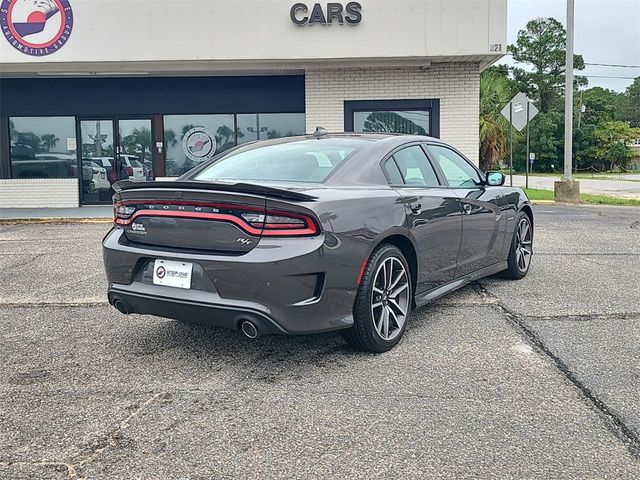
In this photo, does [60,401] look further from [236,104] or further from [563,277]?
[236,104]

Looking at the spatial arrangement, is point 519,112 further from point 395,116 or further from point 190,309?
point 190,309

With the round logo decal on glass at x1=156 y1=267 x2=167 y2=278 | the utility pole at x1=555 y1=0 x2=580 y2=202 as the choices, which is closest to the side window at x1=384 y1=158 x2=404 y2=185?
the round logo decal on glass at x1=156 y1=267 x2=167 y2=278

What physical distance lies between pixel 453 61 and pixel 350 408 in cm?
1243

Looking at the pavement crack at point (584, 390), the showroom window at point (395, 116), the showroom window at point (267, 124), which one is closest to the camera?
the pavement crack at point (584, 390)

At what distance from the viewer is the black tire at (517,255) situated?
6.32m

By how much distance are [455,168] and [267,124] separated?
10616 millimetres

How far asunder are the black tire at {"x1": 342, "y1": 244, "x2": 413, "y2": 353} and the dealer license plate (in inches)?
40.6

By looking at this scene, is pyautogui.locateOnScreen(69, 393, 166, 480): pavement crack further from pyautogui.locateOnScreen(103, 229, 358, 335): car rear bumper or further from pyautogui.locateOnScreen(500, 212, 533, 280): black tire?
pyautogui.locateOnScreen(500, 212, 533, 280): black tire

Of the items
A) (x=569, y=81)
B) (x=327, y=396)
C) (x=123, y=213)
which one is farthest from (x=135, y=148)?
(x=327, y=396)

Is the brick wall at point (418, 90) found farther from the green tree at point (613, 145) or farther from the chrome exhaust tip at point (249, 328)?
the green tree at point (613, 145)

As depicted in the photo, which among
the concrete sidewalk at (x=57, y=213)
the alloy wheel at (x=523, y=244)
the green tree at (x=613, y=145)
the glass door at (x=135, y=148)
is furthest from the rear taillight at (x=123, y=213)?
the green tree at (x=613, y=145)

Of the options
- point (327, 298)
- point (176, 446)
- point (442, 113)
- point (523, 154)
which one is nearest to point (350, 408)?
point (327, 298)

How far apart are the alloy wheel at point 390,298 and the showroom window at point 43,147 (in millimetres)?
13285

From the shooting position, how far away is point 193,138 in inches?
619
